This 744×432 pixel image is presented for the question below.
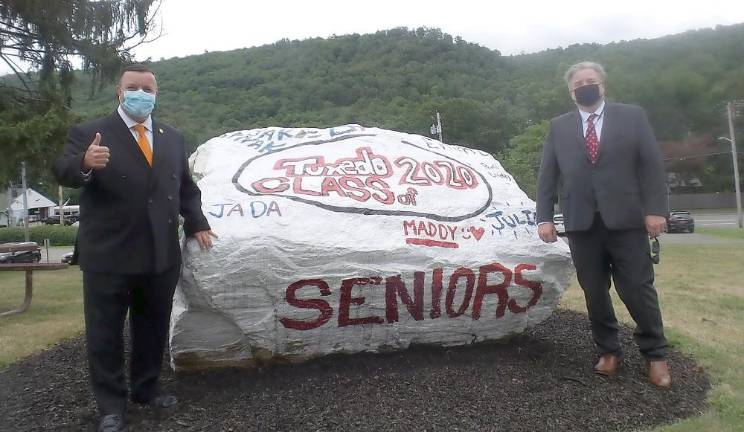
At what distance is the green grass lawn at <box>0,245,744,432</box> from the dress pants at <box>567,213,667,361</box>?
468mm

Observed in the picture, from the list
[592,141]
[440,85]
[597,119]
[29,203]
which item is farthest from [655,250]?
[29,203]

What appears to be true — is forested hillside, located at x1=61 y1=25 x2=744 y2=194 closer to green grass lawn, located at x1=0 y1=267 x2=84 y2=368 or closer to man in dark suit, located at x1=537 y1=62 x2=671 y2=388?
green grass lawn, located at x1=0 y1=267 x2=84 y2=368

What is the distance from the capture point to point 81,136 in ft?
9.52

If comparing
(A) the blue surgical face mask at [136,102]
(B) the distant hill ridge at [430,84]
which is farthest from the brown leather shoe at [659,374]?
(B) the distant hill ridge at [430,84]

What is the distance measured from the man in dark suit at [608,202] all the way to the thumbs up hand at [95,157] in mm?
2326

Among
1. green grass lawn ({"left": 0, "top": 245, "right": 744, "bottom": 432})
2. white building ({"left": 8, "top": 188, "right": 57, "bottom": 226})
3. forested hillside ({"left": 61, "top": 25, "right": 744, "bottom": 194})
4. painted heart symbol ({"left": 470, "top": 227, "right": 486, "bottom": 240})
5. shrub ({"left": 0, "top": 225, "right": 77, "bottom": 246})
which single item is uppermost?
forested hillside ({"left": 61, "top": 25, "right": 744, "bottom": 194})

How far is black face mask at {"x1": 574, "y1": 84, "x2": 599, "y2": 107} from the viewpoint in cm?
353

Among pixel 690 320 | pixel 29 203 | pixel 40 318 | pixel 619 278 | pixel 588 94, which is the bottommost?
pixel 690 320

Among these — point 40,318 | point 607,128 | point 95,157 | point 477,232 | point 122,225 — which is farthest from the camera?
point 40,318

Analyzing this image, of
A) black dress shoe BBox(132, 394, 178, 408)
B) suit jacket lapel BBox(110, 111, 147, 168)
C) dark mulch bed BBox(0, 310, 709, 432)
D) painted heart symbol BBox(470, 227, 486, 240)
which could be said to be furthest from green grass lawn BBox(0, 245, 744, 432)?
suit jacket lapel BBox(110, 111, 147, 168)

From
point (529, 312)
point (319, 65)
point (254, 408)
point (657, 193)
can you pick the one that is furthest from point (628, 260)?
point (319, 65)

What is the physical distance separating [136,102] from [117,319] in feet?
3.30

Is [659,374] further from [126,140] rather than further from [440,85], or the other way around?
[440,85]

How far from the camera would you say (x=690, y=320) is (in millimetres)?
5465
